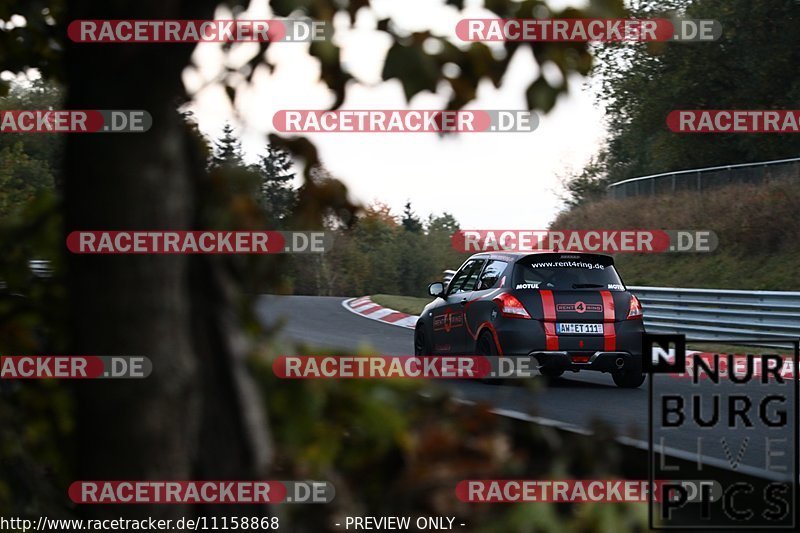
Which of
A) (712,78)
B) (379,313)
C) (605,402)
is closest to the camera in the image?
(605,402)

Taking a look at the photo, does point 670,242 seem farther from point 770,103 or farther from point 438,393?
point 438,393

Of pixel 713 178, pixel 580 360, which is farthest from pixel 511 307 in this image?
pixel 713 178

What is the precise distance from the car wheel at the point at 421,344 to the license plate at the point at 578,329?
8.67ft

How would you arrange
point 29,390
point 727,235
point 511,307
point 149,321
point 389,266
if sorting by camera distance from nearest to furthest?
point 149,321
point 29,390
point 511,307
point 727,235
point 389,266

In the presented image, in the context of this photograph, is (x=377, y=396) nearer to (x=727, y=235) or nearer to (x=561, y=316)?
(x=561, y=316)

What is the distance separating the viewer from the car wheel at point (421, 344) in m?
15.2

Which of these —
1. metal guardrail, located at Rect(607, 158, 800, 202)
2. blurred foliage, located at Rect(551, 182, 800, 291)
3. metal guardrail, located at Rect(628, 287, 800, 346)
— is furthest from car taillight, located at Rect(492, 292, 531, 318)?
metal guardrail, located at Rect(607, 158, 800, 202)

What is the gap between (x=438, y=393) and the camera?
2652 mm

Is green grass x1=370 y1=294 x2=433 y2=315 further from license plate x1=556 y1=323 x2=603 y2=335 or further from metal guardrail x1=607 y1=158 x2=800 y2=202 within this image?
license plate x1=556 y1=323 x2=603 y2=335

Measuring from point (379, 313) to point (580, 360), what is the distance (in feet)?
56.2

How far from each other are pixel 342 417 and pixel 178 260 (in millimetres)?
502

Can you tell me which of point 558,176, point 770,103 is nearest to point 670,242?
point 770,103

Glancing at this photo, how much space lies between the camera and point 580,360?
12852 millimetres

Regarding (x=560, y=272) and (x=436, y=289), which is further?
(x=436, y=289)
